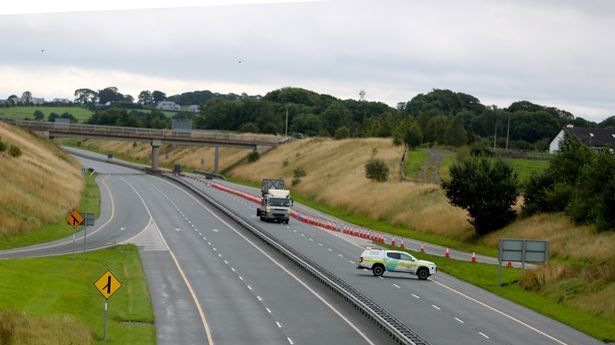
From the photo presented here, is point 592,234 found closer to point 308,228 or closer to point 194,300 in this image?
point 308,228

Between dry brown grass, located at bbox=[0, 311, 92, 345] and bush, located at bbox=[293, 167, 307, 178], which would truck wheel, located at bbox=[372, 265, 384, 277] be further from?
bush, located at bbox=[293, 167, 307, 178]

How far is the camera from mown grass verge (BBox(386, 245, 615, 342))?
4119cm

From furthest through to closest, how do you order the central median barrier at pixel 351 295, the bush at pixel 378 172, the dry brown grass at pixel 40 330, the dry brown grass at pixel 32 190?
1. the bush at pixel 378 172
2. the dry brown grass at pixel 32 190
3. the central median barrier at pixel 351 295
4. the dry brown grass at pixel 40 330

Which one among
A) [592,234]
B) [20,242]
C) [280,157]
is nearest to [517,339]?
[592,234]

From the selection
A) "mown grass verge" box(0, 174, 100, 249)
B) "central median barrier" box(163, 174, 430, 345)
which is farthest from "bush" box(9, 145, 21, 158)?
"central median barrier" box(163, 174, 430, 345)

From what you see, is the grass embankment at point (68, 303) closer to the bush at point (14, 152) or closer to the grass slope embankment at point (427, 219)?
the grass slope embankment at point (427, 219)

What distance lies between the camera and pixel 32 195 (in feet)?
272

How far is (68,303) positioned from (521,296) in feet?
77.7

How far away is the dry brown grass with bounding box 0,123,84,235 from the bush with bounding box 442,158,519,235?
108ft

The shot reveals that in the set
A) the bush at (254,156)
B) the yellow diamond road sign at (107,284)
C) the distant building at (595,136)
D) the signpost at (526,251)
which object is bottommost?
the bush at (254,156)

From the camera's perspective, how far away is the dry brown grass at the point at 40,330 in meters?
29.7

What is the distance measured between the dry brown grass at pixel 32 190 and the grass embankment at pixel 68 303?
43.9 ft

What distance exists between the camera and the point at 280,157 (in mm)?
172875

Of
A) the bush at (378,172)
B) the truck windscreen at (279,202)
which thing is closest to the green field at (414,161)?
the bush at (378,172)
